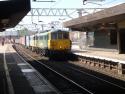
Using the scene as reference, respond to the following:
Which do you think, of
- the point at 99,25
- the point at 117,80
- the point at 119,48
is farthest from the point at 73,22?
the point at 117,80

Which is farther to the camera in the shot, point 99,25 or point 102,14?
point 99,25

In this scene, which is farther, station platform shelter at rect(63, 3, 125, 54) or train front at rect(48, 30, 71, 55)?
train front at rect(48, 30, 71, 55)

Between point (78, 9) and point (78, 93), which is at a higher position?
point (78, 9)

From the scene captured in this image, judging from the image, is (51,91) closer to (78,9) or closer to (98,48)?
(98,48)

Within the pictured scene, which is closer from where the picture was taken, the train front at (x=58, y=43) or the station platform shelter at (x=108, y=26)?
the station platform shelter at (x=108, y=26)

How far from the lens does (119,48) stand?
34.9 meters

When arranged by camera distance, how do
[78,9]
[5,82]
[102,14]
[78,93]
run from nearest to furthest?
[78,93], [5,82], [102,14], [78,9]

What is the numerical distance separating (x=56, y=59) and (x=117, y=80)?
1969 centimetres

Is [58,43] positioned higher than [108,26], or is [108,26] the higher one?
[108,26]

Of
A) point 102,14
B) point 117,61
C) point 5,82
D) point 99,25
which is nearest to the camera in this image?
point 5,82

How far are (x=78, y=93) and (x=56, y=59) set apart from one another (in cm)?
2405

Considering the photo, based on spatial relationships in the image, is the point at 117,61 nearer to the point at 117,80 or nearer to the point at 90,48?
the point at 117,80

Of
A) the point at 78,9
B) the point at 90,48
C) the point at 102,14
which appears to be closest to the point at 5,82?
the point at 102,14

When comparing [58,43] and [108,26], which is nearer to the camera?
[108,26]
